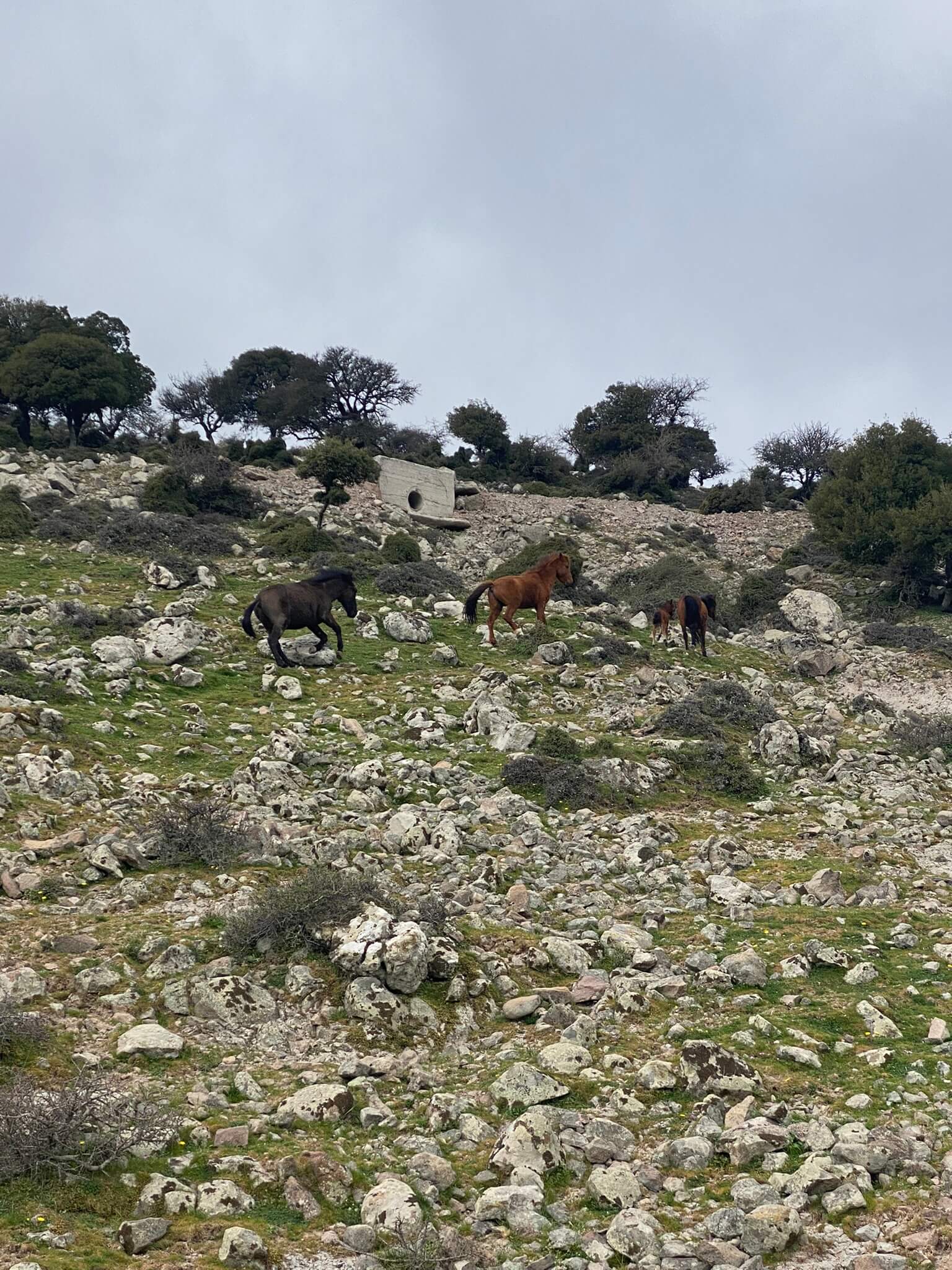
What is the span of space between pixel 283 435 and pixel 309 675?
167ft

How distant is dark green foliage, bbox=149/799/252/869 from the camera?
8.79 m

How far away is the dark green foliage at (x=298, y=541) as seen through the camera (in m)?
28.2

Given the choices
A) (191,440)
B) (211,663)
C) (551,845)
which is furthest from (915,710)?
(191,440)

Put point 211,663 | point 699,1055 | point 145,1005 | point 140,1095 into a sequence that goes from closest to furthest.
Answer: point 140,1095
point 699,1055
point 145,1005
point 211,663

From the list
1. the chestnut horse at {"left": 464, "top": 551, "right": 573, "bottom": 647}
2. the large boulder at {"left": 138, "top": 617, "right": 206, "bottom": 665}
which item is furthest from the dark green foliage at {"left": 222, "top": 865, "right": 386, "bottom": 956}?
the chestnut horse at {"left": 464, "top": 551, "right": 573, "bottom": 647}

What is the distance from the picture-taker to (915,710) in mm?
18062

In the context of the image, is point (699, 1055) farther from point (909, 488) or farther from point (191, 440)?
point (191, 440)

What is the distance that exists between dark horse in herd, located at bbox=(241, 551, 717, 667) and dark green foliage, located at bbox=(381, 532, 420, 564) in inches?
285

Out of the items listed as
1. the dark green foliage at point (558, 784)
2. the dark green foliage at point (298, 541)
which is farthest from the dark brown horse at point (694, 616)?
the dark green foliage at point (298, 541)

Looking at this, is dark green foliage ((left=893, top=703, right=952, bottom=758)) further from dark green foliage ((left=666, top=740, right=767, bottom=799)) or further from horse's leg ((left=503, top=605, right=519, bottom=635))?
horse's leg ((left=503, top=605, right=519, bottom=635))

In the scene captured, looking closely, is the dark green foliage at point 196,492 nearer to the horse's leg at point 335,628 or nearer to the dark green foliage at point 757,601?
the horse's leg at point 335,628

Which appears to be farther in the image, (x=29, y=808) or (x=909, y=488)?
(x=909, y=488)

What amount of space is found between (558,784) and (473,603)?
952 centimetres

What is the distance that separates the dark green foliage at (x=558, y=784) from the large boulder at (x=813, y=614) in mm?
14367
